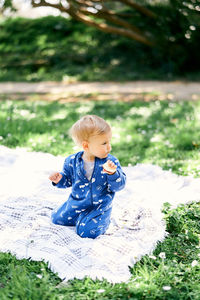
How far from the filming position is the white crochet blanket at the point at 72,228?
2510mm

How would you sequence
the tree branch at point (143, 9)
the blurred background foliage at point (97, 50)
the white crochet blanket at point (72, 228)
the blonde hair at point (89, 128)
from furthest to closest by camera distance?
the blurred background foliage at point (97, 50), the tree branch at point (143, 9), the blonde hair at point (89, 128), the white crochet blanket at point (72, 228)

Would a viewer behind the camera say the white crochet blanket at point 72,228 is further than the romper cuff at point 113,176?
No

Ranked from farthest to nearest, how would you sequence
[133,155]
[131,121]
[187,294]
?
[131,121] → [133,155] → [187,294]

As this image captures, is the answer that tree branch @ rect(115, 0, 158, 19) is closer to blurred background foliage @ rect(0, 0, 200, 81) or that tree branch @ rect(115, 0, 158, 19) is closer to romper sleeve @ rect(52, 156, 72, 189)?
blurred background foliage @ rect(0, 0, 200, 81)

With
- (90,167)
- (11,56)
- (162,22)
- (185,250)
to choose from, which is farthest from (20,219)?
(11,56)

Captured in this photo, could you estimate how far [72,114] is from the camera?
21.0 feet

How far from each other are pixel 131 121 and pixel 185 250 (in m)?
3.48

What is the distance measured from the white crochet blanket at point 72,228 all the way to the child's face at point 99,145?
64cm

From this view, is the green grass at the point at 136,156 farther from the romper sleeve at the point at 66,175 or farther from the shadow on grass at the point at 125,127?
the romper sleeve at the point at 66,175

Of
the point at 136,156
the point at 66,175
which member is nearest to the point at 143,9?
the point at 136,156

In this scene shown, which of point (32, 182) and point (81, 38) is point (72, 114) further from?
point (81, 38)

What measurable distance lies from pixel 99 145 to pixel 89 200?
45cm

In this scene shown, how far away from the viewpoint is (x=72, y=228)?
9.53ft

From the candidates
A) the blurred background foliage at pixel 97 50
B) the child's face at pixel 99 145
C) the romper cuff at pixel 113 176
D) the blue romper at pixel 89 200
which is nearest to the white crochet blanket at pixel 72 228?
the blue romper at pixel 89 200
